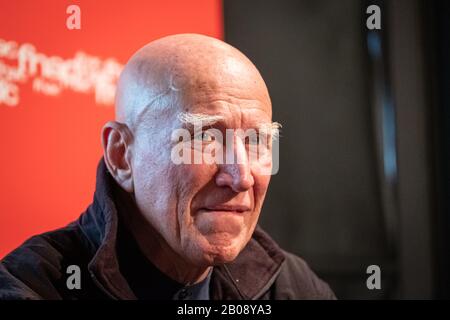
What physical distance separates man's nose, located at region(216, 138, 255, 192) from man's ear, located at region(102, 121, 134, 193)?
0.81 ft

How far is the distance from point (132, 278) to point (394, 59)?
123 centimetres

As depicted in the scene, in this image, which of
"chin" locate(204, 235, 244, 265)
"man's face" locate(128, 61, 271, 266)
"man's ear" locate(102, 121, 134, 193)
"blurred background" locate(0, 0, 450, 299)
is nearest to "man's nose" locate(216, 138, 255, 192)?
"man's face" locate(128, 61, 271, 266)

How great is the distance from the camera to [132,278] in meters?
1.57

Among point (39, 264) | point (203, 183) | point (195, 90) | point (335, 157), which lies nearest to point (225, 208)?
point (203, 183)

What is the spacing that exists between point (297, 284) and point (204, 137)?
0.59 metres

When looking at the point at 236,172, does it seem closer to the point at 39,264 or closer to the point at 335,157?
the point at 39,264

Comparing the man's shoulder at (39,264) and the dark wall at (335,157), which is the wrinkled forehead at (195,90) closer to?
the man's shoulder at (39,264)

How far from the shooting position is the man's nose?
56.7 inches

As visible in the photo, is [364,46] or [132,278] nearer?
[132,278]

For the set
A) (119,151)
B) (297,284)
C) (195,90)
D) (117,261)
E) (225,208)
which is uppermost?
(195,90)

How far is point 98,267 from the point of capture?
143 centimetres

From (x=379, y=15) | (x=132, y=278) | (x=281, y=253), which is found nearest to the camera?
(x=132, y=278)
